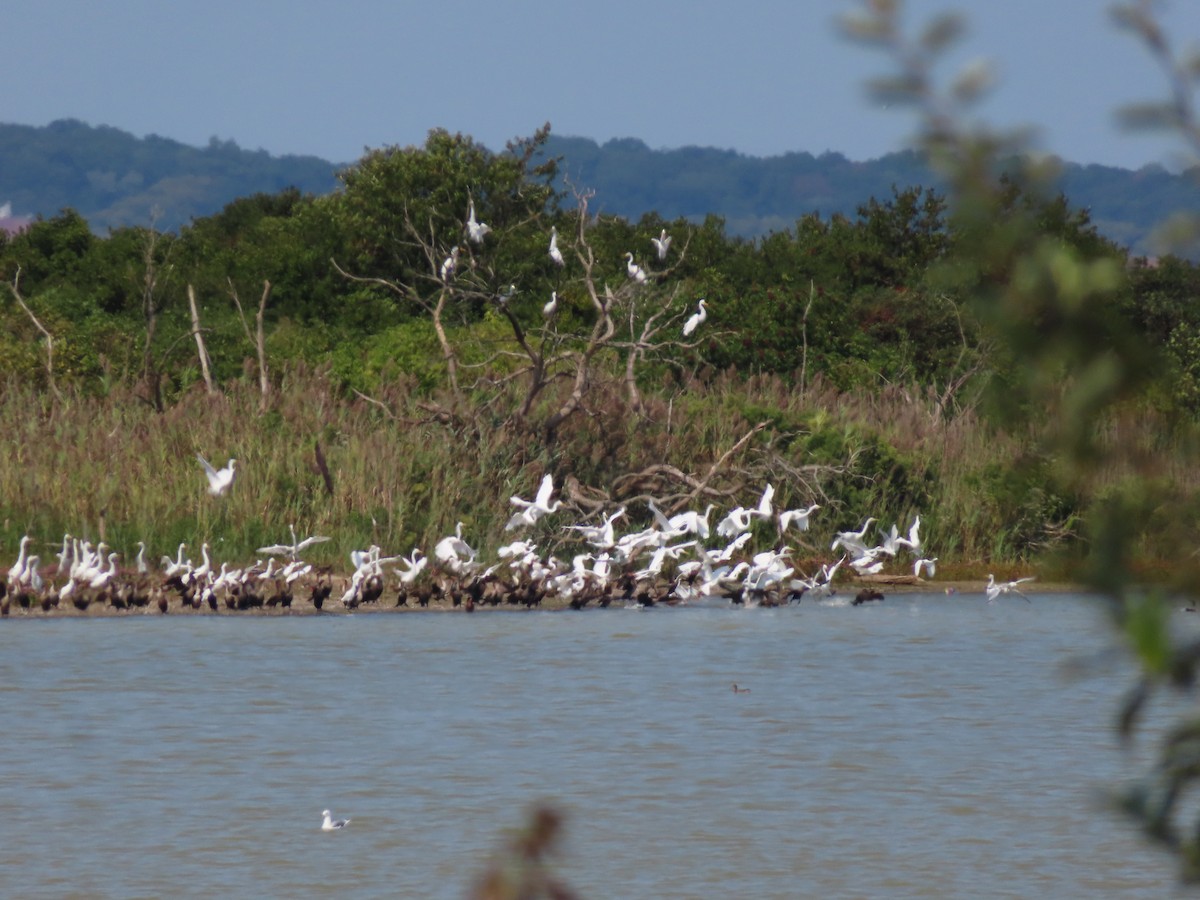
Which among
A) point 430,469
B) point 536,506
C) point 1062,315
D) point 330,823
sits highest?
point 1062,315

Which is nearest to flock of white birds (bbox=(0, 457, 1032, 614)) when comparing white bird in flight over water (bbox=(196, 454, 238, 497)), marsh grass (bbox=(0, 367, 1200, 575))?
white bird in flight over water (bbox=(196, 454, 238, 497))

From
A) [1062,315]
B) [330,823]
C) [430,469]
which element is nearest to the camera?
[1062,315]

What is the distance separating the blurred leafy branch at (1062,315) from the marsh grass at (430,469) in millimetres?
13119

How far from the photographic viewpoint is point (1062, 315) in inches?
64.3

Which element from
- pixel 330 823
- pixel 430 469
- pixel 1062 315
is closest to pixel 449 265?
pixel 430 469

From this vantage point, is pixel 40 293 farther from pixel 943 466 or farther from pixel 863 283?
pixel 943 466

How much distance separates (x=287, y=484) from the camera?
1580 centimetres

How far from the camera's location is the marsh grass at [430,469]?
15.5 metres

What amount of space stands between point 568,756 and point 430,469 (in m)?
7.10

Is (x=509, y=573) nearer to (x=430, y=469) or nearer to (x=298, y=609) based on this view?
(x=430, y=469)

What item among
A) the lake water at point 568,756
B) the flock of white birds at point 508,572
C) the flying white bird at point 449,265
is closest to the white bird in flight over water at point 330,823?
the lake water at point 568,756

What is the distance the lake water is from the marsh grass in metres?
1.47

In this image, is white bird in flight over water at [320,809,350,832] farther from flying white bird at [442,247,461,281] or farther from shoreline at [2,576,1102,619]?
flying white bird at [442,247,461,281]

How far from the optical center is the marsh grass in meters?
15.5
